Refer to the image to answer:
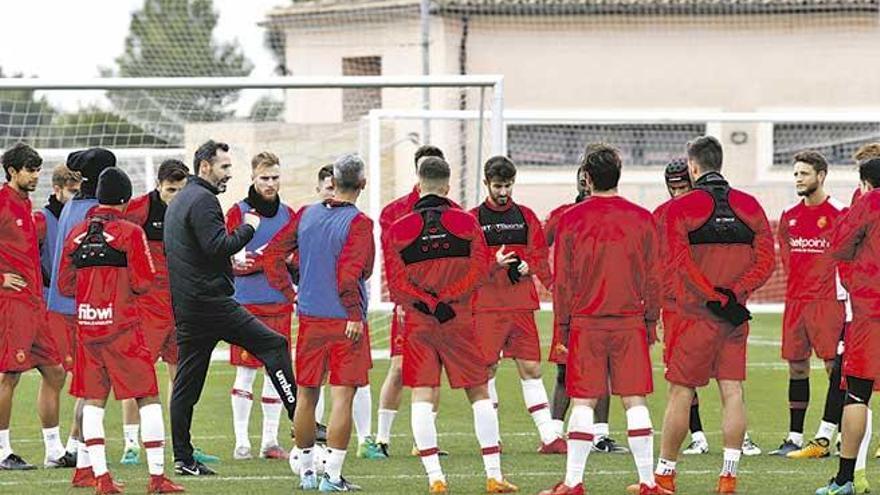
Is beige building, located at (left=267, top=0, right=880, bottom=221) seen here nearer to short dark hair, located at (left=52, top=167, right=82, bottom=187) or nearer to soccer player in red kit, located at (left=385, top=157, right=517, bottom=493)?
short dark hair, located at (left=52, top=167, right=82, bottom=187)

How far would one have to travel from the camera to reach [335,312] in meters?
11.3

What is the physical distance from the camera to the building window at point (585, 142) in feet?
106

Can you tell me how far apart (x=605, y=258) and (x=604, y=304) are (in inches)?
10.4

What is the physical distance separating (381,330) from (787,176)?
43.4ft

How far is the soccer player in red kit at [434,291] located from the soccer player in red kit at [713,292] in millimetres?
1144

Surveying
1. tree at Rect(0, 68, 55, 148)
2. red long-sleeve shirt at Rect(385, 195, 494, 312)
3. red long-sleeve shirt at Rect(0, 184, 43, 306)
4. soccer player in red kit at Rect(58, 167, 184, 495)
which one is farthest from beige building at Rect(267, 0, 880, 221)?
red long-sleeve shirt at Rect(385, 195, 494, 312)

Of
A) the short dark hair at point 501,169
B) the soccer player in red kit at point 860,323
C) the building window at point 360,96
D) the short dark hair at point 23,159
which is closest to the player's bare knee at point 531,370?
the short dark hair at point 501,169

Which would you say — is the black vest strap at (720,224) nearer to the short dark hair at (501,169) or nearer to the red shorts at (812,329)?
the short dark hair at (501,169)

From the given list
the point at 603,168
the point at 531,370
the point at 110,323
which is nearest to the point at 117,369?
the point at 110,323

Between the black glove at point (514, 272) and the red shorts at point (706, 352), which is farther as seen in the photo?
the black glove at point (514, 272)

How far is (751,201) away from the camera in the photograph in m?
11.0

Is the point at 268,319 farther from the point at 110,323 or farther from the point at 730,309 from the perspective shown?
the point at 730,309

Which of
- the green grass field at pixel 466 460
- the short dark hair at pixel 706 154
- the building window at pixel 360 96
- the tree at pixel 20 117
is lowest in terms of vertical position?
the green grass field at pixel 466 460

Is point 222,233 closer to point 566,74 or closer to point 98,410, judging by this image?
point 98,410
